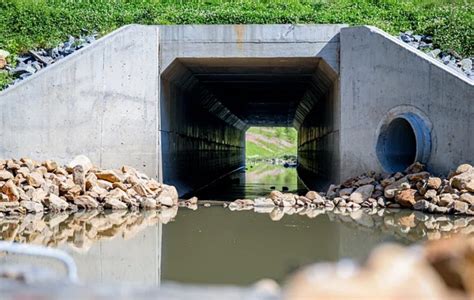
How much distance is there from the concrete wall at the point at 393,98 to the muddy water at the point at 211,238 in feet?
5.89

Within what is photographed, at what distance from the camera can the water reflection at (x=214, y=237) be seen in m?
6.07

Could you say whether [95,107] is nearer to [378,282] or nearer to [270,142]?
[378,282]

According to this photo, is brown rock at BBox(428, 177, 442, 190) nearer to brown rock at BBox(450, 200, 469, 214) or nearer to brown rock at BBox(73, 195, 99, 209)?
brown rock at BBox(450, 200, 469, 214)

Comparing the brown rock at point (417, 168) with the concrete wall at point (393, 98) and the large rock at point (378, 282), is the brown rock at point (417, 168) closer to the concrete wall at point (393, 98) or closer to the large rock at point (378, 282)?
the concrete wall at point (393, 98)

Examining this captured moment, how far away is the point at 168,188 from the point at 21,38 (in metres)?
7.05

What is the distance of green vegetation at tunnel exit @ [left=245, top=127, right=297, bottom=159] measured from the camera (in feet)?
208

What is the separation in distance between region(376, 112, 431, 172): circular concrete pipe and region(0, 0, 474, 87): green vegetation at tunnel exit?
110 inches

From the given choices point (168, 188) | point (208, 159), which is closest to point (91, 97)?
point (168, 188)

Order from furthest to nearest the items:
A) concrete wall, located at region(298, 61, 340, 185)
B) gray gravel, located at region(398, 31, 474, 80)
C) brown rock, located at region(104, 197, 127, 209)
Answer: concrete wall, located at region(298, 61, 340, 185)
gray gravel, located at region(398, 31, 474, 80)
brown rock, located at region(104, 197, 127, 209)

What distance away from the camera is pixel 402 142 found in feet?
43.5

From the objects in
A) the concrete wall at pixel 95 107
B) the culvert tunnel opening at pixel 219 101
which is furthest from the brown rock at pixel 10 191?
the culvert tunnel opening at pixel 219 101

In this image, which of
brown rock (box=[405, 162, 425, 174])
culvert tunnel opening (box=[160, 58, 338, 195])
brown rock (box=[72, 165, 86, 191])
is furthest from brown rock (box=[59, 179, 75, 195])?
brown rock (box=[405, 162, 425, 174])

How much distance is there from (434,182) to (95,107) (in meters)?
7.29

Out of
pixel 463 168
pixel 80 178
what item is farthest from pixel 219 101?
pixel 463 168
